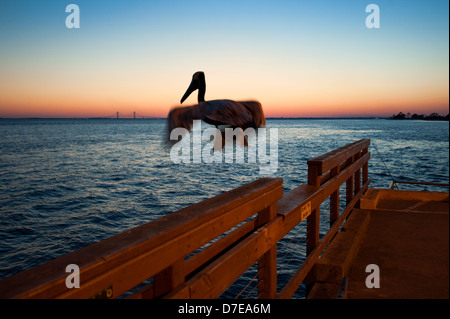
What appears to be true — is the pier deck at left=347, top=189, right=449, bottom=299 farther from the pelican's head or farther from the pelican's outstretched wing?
the pelican's head

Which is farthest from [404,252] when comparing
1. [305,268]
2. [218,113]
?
[305,268]

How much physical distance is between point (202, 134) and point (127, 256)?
0.80m

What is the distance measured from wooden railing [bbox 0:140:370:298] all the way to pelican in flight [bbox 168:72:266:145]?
61cm

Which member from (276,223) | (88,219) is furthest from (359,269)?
(88,219)

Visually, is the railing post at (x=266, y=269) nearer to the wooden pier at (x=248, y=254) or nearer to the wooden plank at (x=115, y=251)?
the wooden pier at (x=248, y=254)

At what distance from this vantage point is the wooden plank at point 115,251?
131 cm

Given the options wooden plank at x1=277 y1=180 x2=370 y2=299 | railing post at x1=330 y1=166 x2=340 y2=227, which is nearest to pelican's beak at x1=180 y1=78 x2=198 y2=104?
wooden plank at x1=277 y1=180 x2=370 y2=299

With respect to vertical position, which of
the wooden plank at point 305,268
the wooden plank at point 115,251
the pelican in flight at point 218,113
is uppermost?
the pelican in flight at point 218,113

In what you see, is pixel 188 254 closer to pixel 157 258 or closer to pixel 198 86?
pixel 157 258

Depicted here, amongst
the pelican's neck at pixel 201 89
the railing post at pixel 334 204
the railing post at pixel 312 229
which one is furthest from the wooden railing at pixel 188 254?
the railing post at pixel 334 204

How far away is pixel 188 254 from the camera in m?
2.23

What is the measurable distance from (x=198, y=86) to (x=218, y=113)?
1.42ft

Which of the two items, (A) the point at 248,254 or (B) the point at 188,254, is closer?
(B) the point at 188,254

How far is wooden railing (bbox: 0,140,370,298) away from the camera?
1.44 metres
